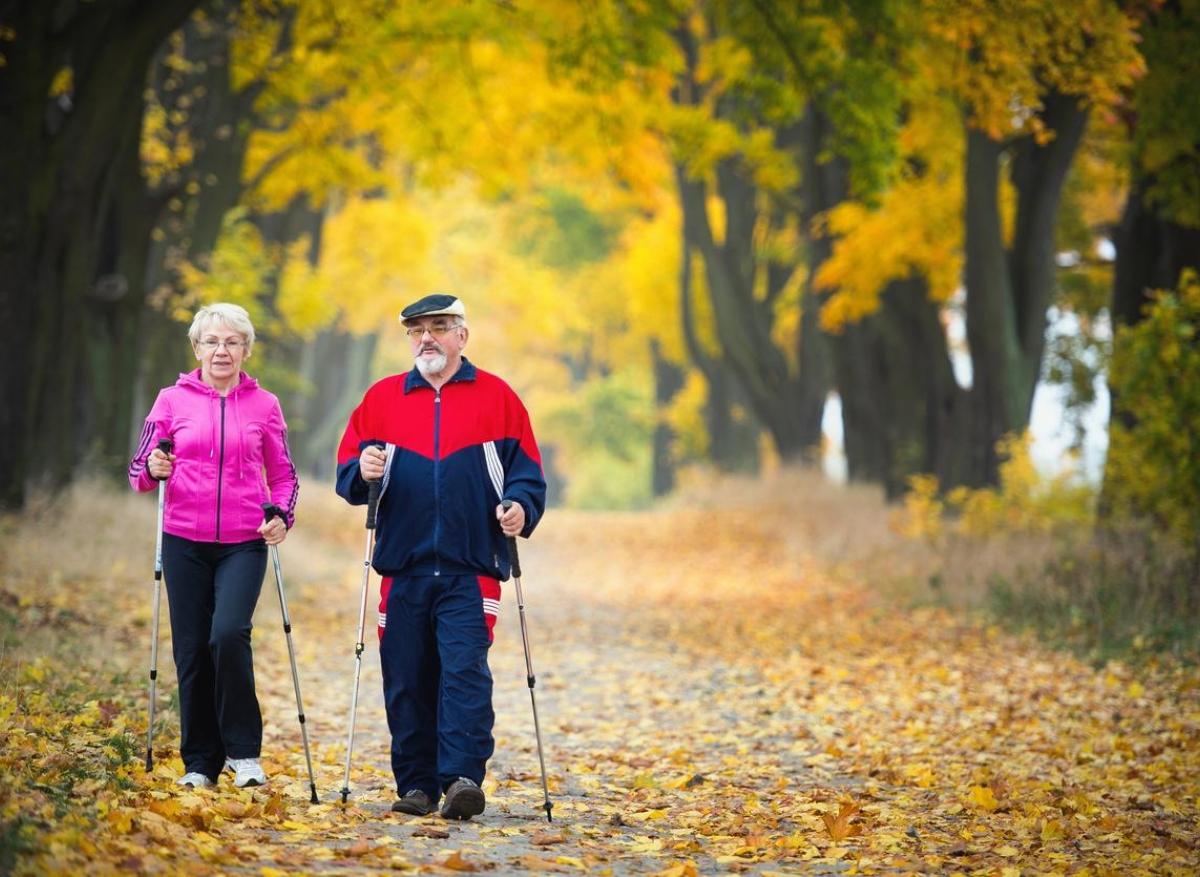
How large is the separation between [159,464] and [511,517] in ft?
4.73

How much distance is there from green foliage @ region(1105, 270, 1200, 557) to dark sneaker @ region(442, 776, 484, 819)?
25.1ft

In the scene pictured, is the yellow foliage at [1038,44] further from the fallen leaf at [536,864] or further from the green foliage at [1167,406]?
the fallen leaf at [536,864]

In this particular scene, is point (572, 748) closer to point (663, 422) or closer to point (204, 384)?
point (204, 384)

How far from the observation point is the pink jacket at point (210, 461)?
6828mm

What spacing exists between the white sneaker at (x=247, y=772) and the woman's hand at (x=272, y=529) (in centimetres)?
94

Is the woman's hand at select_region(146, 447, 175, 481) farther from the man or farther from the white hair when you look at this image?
the man

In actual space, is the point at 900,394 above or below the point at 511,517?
above

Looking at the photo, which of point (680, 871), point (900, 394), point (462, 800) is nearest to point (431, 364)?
point (462, 800)

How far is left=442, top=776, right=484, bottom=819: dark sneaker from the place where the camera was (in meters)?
6.67

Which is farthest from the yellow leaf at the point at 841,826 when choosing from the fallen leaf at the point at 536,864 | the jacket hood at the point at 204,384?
the jacket hood at the point at 204,384

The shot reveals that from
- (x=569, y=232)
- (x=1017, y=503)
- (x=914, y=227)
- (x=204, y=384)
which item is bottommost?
(x=1017, y=503)

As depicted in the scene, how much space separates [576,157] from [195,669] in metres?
19.6

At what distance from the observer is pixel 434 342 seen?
22.6 feet

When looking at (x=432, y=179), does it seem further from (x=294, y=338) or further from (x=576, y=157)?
(x=294, y=338)
